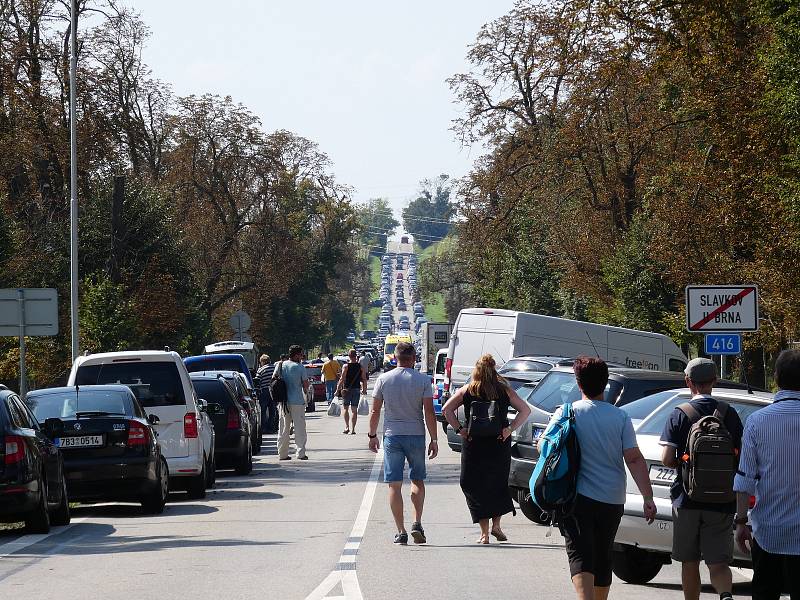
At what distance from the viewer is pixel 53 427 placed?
1708 cm

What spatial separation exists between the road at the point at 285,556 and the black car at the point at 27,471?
0.31 meters

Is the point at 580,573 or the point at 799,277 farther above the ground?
the point at 799,277

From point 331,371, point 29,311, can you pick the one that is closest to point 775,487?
point 29,311

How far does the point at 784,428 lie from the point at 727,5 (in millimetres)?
16511

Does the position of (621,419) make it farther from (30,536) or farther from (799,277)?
(799,277)

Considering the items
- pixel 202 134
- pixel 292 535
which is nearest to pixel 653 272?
pixel 202 134

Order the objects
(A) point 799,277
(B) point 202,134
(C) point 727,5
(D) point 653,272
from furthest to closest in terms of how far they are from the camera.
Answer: (B) point 202,134, (D) point 653,272, (A) point 799,277, (C) point 727,5

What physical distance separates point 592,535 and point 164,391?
38.1 feet

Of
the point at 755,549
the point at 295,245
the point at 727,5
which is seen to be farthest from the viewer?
the point at 295,245

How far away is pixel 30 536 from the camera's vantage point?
15258 millimetres

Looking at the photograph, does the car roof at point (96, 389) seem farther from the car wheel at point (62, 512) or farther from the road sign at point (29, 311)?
the road sign at point (29, 311)

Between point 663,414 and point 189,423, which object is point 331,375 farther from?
point 663,414

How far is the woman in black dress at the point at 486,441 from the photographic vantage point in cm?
1362

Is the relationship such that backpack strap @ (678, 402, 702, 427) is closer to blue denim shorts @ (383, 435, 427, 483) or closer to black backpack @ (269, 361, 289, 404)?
blue denim shorts @ (383, 435, 427, 483)
